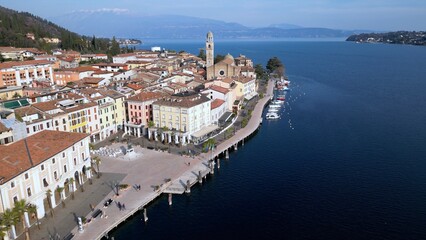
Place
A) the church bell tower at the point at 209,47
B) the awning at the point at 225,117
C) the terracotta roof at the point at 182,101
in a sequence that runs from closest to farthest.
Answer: the terracotta roof at the point at 182,101
the awning at the point at 225,117
the church bell tower at the point at 209,47

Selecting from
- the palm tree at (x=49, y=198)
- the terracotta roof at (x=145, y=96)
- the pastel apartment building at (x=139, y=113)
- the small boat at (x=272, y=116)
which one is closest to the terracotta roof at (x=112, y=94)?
the pastel apartment building at (x=139, y=113)

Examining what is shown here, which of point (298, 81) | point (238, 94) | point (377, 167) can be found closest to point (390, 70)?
point (298, 81)

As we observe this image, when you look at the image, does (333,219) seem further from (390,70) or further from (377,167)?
(390,70)

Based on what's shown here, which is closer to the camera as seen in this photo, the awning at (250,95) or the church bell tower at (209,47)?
the awning at (250,95)

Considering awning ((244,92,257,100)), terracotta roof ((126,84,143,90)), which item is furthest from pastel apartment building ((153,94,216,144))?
awning ((244,92,257,100))

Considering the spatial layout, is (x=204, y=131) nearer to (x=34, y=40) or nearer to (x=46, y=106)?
(x=46, y=106)

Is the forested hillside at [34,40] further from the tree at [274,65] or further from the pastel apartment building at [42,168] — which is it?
the pastel apartment building at [42,168]
